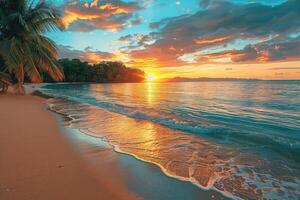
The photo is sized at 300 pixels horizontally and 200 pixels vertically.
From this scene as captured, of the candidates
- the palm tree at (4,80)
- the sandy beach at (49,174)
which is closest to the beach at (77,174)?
the sandy beach at (49,174)

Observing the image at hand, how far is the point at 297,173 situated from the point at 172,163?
2354 mm

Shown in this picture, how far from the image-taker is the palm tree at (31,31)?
1666 cm

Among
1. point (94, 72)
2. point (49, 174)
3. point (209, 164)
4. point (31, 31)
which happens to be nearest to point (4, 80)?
point (31, 31)

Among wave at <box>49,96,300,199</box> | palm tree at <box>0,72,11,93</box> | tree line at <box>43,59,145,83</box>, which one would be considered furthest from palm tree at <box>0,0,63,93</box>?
tree line at <box>43,59,145,83</box>

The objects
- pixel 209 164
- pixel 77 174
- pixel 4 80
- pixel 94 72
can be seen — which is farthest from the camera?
pixel 94 72

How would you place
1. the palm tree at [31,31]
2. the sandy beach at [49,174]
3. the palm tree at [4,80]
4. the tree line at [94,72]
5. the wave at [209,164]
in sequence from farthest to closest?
1. the tree line at [94,72]
2. the palm tree at [4,80]
3. the palm tree at [31,31]
4. the wave at [209,164]
5. the sandy beach at [49,174]

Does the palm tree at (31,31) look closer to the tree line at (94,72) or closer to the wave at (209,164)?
the wave at (209,164)

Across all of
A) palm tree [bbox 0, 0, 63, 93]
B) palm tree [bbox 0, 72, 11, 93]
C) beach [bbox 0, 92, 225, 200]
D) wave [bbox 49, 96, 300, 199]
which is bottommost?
wave [bbox 49, 96, 300, 199]

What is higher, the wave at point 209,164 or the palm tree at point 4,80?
the palm tree at point 4,80

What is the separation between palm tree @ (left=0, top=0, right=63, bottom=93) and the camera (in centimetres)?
1666

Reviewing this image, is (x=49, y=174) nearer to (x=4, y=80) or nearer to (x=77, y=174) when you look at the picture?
(x=77, y=174)

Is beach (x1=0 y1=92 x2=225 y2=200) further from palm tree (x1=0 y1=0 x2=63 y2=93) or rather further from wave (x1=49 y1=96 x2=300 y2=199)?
palm tree (x1=0 y1=0 x2=63 y2=93)

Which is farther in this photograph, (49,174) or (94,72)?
(94,72)

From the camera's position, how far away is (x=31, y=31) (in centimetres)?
1683
